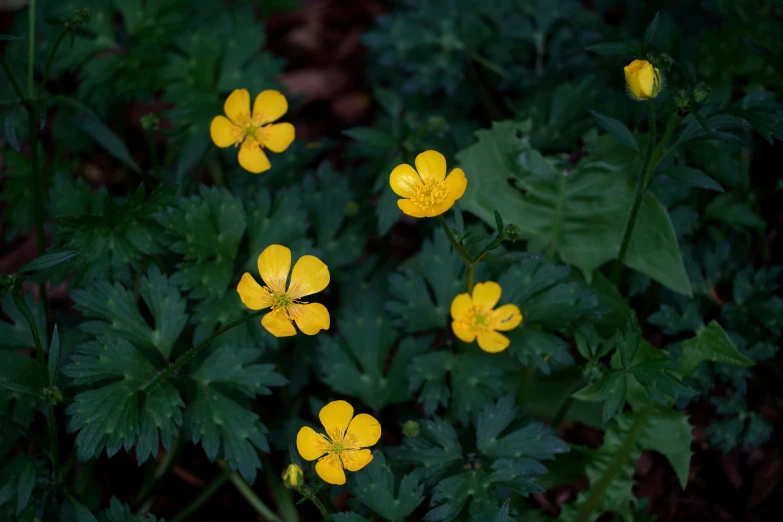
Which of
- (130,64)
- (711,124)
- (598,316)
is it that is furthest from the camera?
(130,64)

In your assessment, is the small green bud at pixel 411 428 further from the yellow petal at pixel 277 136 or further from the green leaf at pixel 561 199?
the yellow petal at pixel 277 136

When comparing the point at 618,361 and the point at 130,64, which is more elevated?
the point at 130,64

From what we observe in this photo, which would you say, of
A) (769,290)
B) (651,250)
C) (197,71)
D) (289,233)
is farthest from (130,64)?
(769,290)

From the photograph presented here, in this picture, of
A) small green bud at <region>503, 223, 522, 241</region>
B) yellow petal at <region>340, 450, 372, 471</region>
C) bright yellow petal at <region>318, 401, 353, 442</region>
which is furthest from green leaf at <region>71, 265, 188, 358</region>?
small green bud at <region>503, 223, 522, 241</region>

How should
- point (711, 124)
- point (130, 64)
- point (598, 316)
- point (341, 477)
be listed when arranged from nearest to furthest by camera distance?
1. point (341, 477)
2. point (711, 124)
3. point (598, 316)
4. point (130, 64)

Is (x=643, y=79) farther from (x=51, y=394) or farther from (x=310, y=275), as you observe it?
(x=51, y=394)

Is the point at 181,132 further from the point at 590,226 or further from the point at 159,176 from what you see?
the point at 590,226

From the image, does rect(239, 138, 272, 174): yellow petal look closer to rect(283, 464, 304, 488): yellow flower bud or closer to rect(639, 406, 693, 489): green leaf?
rect(283, 464, 304, 488): yellow flower bud
